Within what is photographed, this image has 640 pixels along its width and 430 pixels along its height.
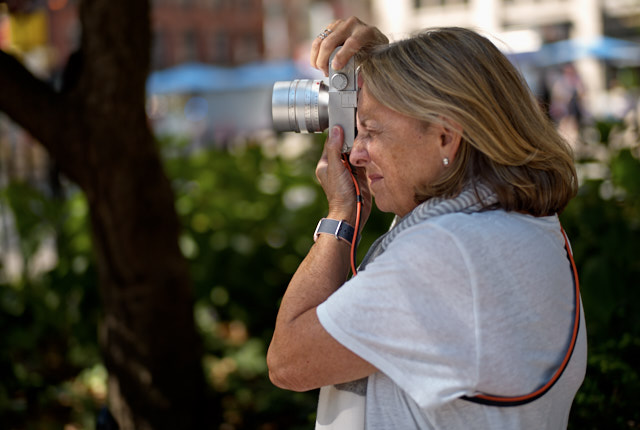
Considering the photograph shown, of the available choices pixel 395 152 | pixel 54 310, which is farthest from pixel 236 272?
pixel 395 152

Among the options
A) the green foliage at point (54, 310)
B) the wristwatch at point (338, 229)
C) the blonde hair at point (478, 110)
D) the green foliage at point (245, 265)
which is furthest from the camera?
the green foliage at point (245, 265)

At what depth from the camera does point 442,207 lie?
1.40 meters

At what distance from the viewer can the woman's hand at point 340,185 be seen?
1601mm

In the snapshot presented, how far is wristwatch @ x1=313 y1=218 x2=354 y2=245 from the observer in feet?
5.10

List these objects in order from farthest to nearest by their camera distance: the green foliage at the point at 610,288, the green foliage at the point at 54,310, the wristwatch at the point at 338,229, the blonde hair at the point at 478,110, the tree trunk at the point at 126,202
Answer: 1. the green foliage at the point at 54,310
2. the tree trunk at the point at 126,202
3. the green foliage at the point at 610,288
4. the wristwatch at the point at 338,229
5. the blonde hair at the point at 478,110

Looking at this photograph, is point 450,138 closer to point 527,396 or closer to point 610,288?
point 527,396

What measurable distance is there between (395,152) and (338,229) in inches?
8.3

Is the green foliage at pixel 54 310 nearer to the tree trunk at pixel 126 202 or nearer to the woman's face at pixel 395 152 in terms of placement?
the tree trunk at pixel 126 202

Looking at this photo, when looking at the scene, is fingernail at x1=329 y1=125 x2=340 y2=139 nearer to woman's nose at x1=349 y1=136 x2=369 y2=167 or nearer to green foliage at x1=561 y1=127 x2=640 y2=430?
woman's nose at x1=349 y1=136 x2=369 y2=167

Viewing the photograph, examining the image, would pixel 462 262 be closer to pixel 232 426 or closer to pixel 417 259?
pixel 417 259

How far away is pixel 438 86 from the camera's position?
1.39 m

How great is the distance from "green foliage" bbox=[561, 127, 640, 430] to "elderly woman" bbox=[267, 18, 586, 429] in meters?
0.74

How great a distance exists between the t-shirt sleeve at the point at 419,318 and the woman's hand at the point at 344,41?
0.47 meters

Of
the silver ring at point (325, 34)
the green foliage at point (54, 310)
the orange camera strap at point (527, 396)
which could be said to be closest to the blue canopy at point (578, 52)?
the green foliage at point (54, 310)
